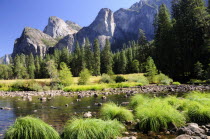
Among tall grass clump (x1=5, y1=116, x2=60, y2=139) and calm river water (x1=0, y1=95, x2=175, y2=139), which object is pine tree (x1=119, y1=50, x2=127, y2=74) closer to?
calm river water (x1=0, y1=95, x2=175, y2=139)

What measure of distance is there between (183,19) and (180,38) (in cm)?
518

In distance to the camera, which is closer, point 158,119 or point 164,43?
point 158,119

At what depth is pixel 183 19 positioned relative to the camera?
46.9 metres

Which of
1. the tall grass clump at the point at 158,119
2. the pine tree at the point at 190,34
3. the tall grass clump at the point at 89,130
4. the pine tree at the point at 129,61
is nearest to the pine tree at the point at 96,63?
the pine tree at the point at 129,61

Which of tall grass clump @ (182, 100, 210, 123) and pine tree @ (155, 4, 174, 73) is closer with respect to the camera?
tall grass clump @ (182, 100, 210, 123)

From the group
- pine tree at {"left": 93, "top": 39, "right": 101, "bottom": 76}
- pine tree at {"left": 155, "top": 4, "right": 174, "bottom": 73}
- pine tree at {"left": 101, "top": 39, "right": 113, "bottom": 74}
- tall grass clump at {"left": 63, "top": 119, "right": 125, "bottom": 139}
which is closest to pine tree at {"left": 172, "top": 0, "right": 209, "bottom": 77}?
pine tree at {"left": 155, "top": 4, "right": 174, "bottom": 73}

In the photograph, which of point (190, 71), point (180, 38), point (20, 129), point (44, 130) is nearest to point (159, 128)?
point (44, 130)

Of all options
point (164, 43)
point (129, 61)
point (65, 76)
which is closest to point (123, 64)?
point (129, 61)

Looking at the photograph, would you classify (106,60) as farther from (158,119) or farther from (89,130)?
(89,130)

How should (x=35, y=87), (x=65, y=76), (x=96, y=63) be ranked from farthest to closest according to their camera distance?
(x=96, y=63) → (x=65, y=76) → (x=35, y=87)

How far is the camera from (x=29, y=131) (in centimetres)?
531

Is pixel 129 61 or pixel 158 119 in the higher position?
pixel 129 61

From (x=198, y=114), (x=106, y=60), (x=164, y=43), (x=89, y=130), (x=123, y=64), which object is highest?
(x=164, y=43)

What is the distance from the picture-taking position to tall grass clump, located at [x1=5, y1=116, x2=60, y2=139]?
5203 millimetres
